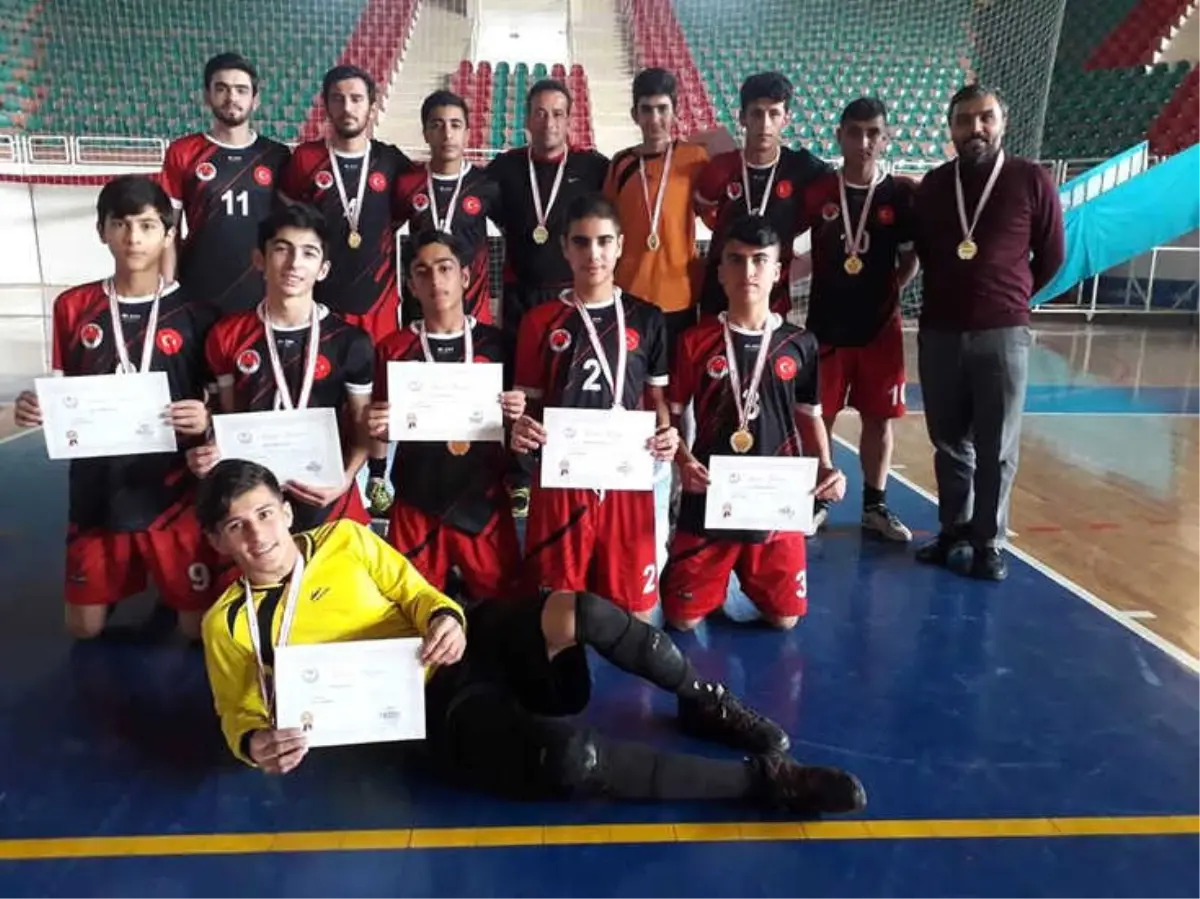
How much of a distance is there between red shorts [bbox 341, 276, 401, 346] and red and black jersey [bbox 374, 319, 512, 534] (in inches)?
40.9

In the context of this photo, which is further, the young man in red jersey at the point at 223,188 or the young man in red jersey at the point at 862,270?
the young man in red jersey at the point at 862,270

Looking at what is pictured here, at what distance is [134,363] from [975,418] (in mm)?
3027

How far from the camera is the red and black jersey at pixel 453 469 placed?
9.91ft

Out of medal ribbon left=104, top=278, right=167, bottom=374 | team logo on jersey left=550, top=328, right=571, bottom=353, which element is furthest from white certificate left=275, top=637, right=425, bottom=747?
medal ribbon left=104, top=278, right=167, bottom=374

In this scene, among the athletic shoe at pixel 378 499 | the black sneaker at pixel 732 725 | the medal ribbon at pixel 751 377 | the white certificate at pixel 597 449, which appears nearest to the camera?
the black sneaker at pixel 732 725

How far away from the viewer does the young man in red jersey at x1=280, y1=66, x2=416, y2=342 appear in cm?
380

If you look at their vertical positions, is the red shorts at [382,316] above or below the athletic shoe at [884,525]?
above

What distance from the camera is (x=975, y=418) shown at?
3756 mm

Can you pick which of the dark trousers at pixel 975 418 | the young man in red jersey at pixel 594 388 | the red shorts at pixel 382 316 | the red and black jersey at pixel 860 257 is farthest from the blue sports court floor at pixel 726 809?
the red shorts at pixel 382 316

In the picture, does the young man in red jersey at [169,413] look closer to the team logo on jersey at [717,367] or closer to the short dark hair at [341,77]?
the short dark hair at [341,77]

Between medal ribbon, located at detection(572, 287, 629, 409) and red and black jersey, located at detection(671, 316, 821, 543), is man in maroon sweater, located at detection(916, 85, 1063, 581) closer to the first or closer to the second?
red and black jersey, located at detection(671, 316, 821, 543)

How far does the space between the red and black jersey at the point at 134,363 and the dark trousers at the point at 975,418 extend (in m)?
2.72

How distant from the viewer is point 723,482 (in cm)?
303

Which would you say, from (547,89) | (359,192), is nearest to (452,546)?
(359,192)
